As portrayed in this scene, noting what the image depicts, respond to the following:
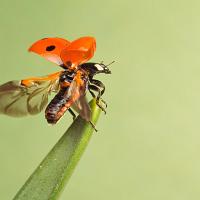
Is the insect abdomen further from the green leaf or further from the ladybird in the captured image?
the green leaf

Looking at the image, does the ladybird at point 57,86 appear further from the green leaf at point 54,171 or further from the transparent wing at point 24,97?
the green leaf at point 54,171

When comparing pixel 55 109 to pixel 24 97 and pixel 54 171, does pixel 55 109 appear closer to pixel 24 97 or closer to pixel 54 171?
pixel 24 97

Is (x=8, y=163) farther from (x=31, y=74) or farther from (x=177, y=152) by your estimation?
(x=177, y=152)

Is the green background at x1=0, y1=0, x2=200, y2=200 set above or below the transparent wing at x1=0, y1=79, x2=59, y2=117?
above

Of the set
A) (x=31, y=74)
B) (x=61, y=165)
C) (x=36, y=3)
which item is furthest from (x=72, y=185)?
(x=61, y=165)

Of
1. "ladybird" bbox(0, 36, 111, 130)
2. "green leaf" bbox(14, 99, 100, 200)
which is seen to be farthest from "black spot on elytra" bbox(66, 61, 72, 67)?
"green leaf" bbox(14, 99, 100, 200)
